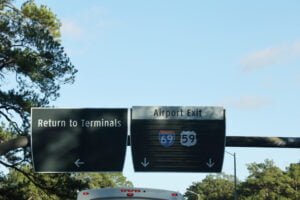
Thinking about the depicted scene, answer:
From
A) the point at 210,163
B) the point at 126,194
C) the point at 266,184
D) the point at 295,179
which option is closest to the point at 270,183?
the point at 266,184

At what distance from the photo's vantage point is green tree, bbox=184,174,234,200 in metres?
167

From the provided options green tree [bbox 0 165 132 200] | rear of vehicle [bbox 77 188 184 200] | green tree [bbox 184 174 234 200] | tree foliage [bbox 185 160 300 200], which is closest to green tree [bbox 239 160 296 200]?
tree foliage [bbox 185 160 300 200]

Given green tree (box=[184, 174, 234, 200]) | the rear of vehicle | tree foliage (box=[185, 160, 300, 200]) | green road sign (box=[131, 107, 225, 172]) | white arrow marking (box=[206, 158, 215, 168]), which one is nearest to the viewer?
the rear of vehicle

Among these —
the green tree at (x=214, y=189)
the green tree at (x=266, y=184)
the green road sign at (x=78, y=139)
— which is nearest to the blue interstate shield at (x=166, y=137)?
the green road sign at (x=78, y=139)

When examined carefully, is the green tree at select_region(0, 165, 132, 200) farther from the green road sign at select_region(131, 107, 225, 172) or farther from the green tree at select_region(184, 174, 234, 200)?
the green tree at select_region(184, 174, 234, 200)

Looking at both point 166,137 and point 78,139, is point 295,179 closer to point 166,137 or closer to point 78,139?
point 166,137

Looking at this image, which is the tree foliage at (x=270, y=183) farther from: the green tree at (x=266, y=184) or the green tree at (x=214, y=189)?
the green tree at (x=214, y=189)

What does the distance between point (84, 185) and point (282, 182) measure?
9330cm

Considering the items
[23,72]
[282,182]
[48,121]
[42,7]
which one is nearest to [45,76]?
[23,72]

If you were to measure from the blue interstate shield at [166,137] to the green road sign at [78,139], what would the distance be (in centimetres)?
99

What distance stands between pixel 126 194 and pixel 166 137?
5.69 meters

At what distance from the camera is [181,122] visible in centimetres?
1928

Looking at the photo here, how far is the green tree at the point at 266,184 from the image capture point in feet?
388

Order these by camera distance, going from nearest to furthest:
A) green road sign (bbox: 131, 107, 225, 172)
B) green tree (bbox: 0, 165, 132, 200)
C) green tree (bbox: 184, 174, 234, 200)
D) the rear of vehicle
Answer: the rear of vehicle < green road sign (bbox: 131, 107, 225, 172) < green tree (bbox: 0, 165, 132, 200) < green tree (bbox: 184, 174, 234, 200)
